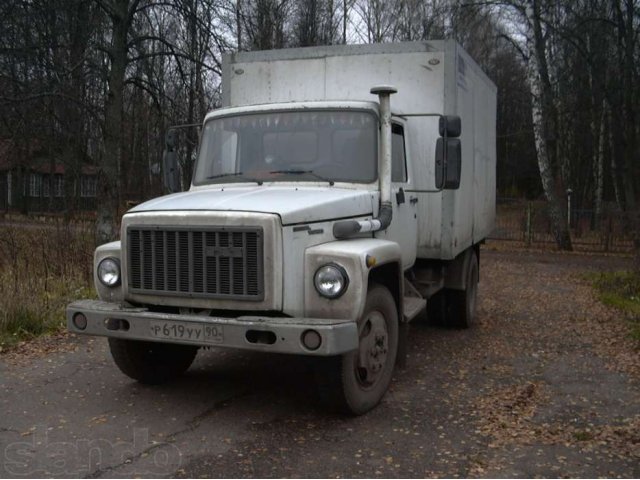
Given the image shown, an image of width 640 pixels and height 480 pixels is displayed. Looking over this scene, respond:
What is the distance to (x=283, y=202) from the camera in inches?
202

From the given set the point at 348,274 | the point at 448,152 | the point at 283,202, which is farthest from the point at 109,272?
the point at 448,152

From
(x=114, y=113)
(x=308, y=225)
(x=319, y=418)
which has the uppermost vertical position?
(x=114, y=113)

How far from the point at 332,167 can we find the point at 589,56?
17.6 meters

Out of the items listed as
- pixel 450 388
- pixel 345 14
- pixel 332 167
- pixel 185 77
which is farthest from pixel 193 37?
pixel 345 14

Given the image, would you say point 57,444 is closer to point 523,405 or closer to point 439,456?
point 439,456

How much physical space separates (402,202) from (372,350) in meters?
1.65

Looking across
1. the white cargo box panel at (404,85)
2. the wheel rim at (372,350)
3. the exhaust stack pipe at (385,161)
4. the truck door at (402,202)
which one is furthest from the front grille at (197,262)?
the white cargo box panel at (404,85)

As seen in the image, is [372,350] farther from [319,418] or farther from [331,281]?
[331,281]

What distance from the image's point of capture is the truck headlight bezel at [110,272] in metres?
5.45

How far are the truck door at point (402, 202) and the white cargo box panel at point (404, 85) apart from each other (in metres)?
0.10

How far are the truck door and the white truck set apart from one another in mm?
22

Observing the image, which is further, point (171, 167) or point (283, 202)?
point (171, 167)

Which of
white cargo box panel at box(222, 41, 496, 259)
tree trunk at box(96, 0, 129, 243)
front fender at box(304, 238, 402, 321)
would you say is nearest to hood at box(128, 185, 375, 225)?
front fender at box(304, 238, 402, 321)
